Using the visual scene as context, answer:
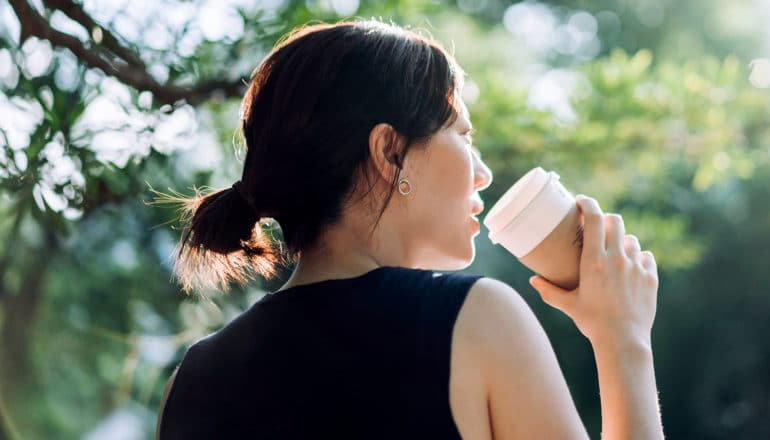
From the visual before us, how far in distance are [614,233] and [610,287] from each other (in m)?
0.06

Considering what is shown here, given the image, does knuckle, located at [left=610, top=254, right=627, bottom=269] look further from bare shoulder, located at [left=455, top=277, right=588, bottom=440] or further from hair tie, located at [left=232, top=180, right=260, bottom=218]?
hair tie, located at [left=232, top=180, right=260, bottom=218]

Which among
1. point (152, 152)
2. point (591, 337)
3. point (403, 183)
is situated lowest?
point (152, 152)

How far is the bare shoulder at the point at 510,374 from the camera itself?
2.14 ft

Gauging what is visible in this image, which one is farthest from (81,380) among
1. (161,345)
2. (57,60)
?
(57,60)

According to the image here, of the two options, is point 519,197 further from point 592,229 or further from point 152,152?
point 152,152

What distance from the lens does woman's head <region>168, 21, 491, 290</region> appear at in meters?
0.75

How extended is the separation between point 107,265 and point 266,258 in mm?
1176

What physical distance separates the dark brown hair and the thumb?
0.60 ft

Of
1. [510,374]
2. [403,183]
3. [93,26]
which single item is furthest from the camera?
[93,26]

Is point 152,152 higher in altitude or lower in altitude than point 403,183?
lower

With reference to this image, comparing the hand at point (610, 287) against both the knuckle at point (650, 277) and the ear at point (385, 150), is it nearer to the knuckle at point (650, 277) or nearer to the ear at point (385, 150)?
the knuckle at point (650, 277)

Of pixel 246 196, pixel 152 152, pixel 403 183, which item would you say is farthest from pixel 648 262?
pixel 152 152

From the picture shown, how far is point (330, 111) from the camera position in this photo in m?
0.74

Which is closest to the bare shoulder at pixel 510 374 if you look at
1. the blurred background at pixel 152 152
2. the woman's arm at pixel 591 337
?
the woman's arm at pixel 591 337
